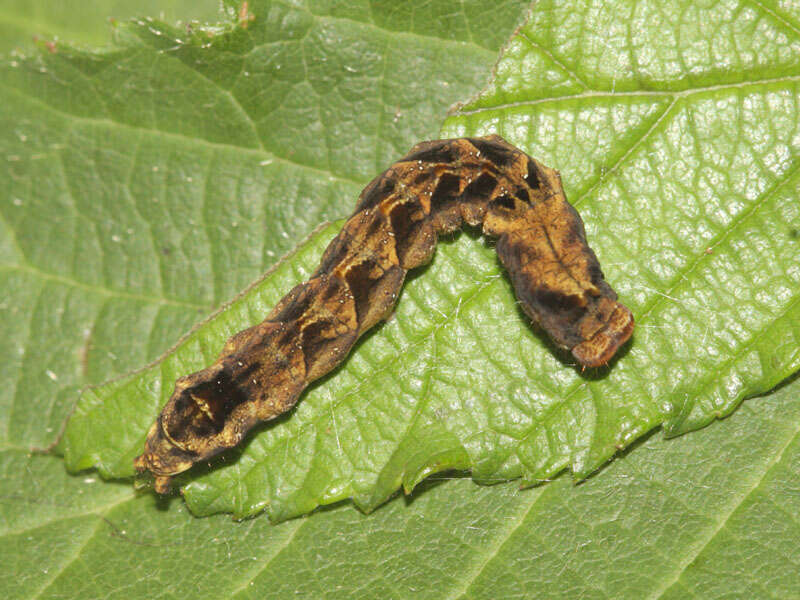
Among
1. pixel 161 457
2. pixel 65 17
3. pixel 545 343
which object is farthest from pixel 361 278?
pixel 65 17

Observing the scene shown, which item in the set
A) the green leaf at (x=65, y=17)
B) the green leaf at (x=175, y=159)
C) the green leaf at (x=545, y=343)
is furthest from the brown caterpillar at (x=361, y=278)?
the green leaf at (x=65, y=17)

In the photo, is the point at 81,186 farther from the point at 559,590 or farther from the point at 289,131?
the point at 559,590

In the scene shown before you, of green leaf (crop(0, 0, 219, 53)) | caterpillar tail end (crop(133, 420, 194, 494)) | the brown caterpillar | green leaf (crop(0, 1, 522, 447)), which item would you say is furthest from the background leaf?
green leaf (crop(0, 0, 219, 53))

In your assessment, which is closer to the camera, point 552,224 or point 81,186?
point 552,224

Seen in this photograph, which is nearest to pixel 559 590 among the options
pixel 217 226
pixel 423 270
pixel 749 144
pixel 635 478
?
pixel 635 478

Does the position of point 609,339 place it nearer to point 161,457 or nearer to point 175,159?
point 161,457
